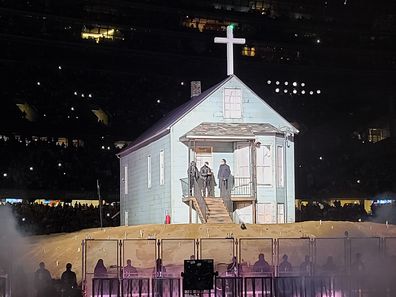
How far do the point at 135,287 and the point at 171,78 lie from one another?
48.7 m

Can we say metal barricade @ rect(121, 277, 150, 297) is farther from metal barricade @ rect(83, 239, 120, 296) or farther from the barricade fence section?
metal barricade @ rect(83, 239, 120, 296)

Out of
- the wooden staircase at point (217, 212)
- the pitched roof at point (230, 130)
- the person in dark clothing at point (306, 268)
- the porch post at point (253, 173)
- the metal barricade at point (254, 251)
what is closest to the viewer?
the person in dark clothing at point (306, 268)

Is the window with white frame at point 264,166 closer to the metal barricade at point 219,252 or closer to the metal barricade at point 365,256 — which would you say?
the metal barricade at point 219,252

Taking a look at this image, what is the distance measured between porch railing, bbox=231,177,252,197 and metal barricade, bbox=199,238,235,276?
6.71 m

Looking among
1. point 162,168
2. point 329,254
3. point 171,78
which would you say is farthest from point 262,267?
point 171,78

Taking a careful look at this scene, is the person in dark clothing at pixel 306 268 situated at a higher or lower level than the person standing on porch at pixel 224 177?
lower

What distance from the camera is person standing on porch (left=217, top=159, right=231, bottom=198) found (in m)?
34.9

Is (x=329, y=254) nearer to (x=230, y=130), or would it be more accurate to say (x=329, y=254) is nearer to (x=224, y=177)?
(x=224, y=177)

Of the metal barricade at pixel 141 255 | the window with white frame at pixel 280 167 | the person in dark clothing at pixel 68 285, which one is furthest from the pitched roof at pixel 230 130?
the person in dark clothing at pixel 68 285

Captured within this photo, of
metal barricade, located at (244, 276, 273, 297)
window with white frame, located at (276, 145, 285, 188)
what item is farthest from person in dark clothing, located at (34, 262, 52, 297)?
window with white frame, located at (276, 145, 285, 188)

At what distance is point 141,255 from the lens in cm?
2814

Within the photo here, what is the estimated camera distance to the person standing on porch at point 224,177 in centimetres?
3494

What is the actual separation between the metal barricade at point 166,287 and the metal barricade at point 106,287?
3.56 ft

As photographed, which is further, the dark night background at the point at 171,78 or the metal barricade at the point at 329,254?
the dark night background at the point at 171,78
